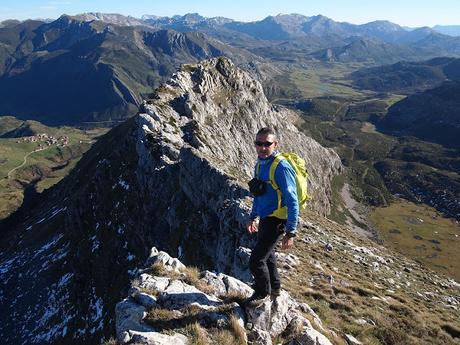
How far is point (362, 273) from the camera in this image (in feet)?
161

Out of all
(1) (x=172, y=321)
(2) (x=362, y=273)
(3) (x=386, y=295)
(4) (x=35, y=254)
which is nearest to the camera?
(1) (x=172, y=321)

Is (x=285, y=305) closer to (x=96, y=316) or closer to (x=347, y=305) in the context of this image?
(x=347, y=305)

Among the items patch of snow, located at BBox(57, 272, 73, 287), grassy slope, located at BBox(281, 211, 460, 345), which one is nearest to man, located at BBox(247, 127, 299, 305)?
grassy slope, located at BBox(281, 211, 460, 345)

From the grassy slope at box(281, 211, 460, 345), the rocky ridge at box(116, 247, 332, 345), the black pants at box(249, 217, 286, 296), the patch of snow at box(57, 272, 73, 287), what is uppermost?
the black pants at box(249, 217, 286, 296)

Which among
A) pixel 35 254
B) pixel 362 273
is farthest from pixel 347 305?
pixel 35 254

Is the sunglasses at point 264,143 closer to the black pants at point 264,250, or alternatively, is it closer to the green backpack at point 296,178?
the green backpack at point 296,178

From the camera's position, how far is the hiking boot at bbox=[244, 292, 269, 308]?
19.4 metres

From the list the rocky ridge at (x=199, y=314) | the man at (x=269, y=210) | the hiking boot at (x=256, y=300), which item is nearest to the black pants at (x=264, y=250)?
the man at (x=269, y=210)

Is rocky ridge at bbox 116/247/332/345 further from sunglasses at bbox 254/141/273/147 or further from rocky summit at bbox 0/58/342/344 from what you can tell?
rocky summit at bbox 0/58/342/344

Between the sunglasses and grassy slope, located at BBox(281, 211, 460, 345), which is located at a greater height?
the sunglasses

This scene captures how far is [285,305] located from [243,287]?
258 cm

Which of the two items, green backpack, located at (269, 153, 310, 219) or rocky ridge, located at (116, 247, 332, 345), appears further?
green backpack, located at (269, 153, 310, 219)

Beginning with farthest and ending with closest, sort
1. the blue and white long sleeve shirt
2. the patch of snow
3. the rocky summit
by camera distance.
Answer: the patch of snow, the rocky summit, the blue and white long sleeve shirt

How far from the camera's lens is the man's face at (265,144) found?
18.4m
